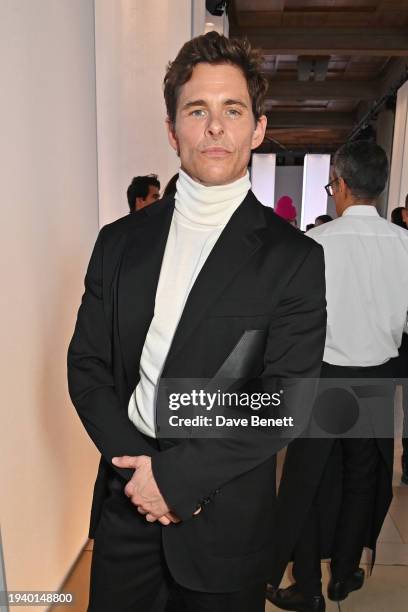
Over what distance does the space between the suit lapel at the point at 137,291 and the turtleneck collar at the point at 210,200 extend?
0.32 ft

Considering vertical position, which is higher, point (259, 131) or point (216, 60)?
point (216, 60)

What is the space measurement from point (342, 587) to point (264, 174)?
16.7 m

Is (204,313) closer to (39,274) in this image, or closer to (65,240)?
(39,274)

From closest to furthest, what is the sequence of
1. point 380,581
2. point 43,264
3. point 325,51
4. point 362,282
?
point 43,264 → point 362,282 → point 380,581 → point 325,51

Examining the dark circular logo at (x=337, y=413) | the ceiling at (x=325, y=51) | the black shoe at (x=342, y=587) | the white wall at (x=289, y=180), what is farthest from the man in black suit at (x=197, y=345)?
the white wall at (x=289, y=180)

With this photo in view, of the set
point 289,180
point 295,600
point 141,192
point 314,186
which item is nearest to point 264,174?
point 289,180

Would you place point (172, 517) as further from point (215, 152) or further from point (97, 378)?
point (215, 152)

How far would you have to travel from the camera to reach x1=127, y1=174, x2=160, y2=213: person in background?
3090 millimetres

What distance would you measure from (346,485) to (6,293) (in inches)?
61.4

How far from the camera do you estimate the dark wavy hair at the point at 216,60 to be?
1.26 meters

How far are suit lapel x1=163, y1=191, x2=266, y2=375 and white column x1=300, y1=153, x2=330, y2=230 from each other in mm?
17291

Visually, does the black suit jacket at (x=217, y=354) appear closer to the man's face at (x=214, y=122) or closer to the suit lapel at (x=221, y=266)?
the suit lapel at (x=221, y=266)

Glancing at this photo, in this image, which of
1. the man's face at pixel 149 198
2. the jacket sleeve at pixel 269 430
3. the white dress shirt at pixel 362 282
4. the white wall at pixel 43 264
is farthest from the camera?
the man's face at pixel 149 198

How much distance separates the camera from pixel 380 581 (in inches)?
101
